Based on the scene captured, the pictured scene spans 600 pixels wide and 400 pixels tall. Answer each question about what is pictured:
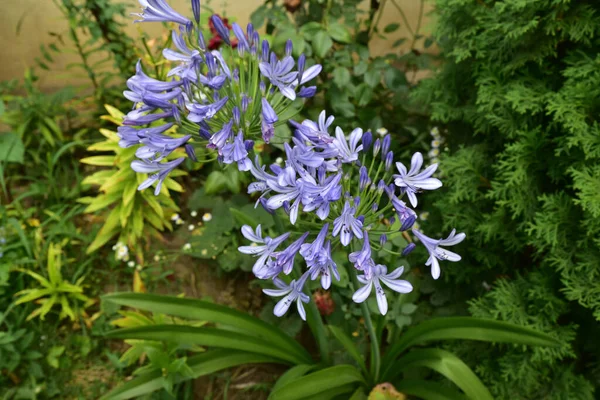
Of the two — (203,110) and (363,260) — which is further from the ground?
(203,110)

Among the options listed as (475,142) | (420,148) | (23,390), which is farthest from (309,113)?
(23,390)

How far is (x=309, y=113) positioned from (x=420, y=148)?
62 centimetres

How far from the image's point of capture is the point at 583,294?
69.9 inches

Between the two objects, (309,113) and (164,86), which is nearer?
(164,86)

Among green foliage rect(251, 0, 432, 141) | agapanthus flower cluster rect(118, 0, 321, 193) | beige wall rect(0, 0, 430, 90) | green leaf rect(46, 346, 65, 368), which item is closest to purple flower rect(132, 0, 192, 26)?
agapanthus flower cluster rect(118, 0, 321, 193)

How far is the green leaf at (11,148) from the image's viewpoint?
2.61 m

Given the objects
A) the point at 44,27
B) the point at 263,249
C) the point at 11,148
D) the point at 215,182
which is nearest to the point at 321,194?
the point at 263,249

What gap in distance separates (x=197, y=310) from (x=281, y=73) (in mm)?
945

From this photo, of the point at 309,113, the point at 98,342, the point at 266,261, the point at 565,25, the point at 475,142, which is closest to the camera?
the point at 266,261

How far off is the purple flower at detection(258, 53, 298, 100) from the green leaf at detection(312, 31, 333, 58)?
1.13m

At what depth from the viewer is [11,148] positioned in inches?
103

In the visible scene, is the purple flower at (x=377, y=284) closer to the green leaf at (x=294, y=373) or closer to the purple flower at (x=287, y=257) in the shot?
the purple flower at (x=287, y=257)

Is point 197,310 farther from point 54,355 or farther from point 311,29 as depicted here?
point 311,29

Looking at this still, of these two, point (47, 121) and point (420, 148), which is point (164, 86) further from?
point (47, 121)
